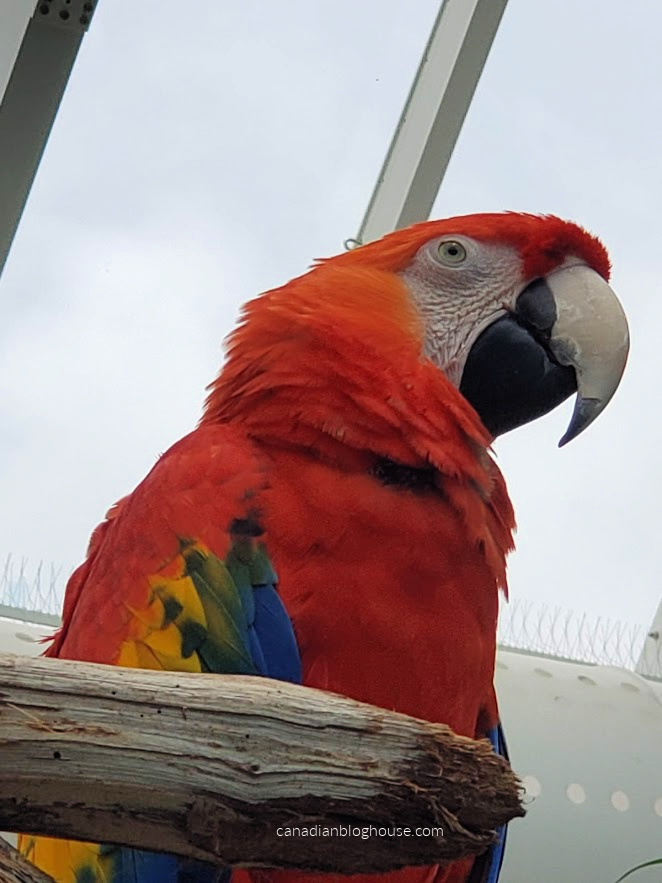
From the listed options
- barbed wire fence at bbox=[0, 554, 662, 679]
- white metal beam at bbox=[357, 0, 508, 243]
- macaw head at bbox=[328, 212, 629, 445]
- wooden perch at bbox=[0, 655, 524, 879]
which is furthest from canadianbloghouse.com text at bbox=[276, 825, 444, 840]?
white metal beam at bbox=[357, 0, 508, 243]

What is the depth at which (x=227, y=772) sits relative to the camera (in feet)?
1.89

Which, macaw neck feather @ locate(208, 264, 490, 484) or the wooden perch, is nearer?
the wooden perch

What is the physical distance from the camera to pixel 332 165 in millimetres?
2250

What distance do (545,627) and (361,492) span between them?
126cm

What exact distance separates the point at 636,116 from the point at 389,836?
6.76 ft

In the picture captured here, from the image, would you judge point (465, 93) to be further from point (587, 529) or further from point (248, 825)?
point (248, 825)

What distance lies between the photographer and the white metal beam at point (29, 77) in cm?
186

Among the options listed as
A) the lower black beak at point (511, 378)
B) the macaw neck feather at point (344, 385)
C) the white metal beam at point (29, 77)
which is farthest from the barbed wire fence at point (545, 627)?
the macaw neck feather at point (344, 385)

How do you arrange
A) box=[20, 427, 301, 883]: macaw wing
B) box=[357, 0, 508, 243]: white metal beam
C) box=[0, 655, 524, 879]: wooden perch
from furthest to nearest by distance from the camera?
box=[357, 0, 508, 243]: white metal beam
box=[20, 427, 301, 883]: macaw wing
box=[0, 655, 524, 879]: wooden perch

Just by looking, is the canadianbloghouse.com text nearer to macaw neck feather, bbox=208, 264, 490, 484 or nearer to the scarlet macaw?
the scarlet macaw

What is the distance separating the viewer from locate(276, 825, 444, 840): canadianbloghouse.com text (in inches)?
22.9

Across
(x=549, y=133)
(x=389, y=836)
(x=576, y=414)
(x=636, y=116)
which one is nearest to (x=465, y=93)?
(x=549, y=133)

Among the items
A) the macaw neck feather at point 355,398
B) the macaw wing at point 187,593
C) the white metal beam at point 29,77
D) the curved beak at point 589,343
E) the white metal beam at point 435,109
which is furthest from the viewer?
the white metal beam at point 435,109

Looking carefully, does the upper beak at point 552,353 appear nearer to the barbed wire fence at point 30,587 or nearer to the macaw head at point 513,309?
the macaw head at point 513,309
